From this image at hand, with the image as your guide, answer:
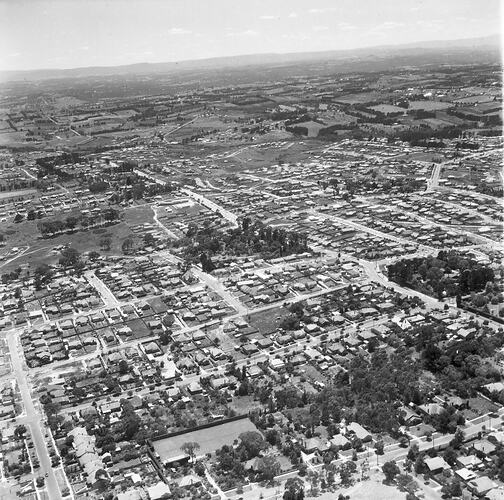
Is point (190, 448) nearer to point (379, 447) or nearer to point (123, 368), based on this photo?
point (379, 447)

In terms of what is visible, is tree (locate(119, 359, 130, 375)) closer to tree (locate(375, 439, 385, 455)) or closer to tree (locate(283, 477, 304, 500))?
tree (locate(283, 477, 304, 500))

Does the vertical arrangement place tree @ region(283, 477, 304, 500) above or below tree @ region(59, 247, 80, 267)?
below

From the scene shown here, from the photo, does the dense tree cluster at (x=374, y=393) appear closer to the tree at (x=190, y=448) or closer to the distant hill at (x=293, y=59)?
the tree at (x=190, y=448)

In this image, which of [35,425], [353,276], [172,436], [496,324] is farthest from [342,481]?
[353,276]

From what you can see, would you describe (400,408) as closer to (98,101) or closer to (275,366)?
(275,366)

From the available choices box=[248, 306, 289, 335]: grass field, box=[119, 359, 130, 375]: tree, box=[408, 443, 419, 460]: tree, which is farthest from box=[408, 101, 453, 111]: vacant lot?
box=[408, 443, 419, 460]: tree

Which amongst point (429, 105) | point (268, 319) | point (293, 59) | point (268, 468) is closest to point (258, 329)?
point (268, 319)

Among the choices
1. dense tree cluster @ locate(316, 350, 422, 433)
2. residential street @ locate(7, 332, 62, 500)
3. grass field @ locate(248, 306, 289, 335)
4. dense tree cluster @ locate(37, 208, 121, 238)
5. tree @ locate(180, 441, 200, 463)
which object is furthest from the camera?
dense tree cluster @ locate(37, 208, 121, 238)
